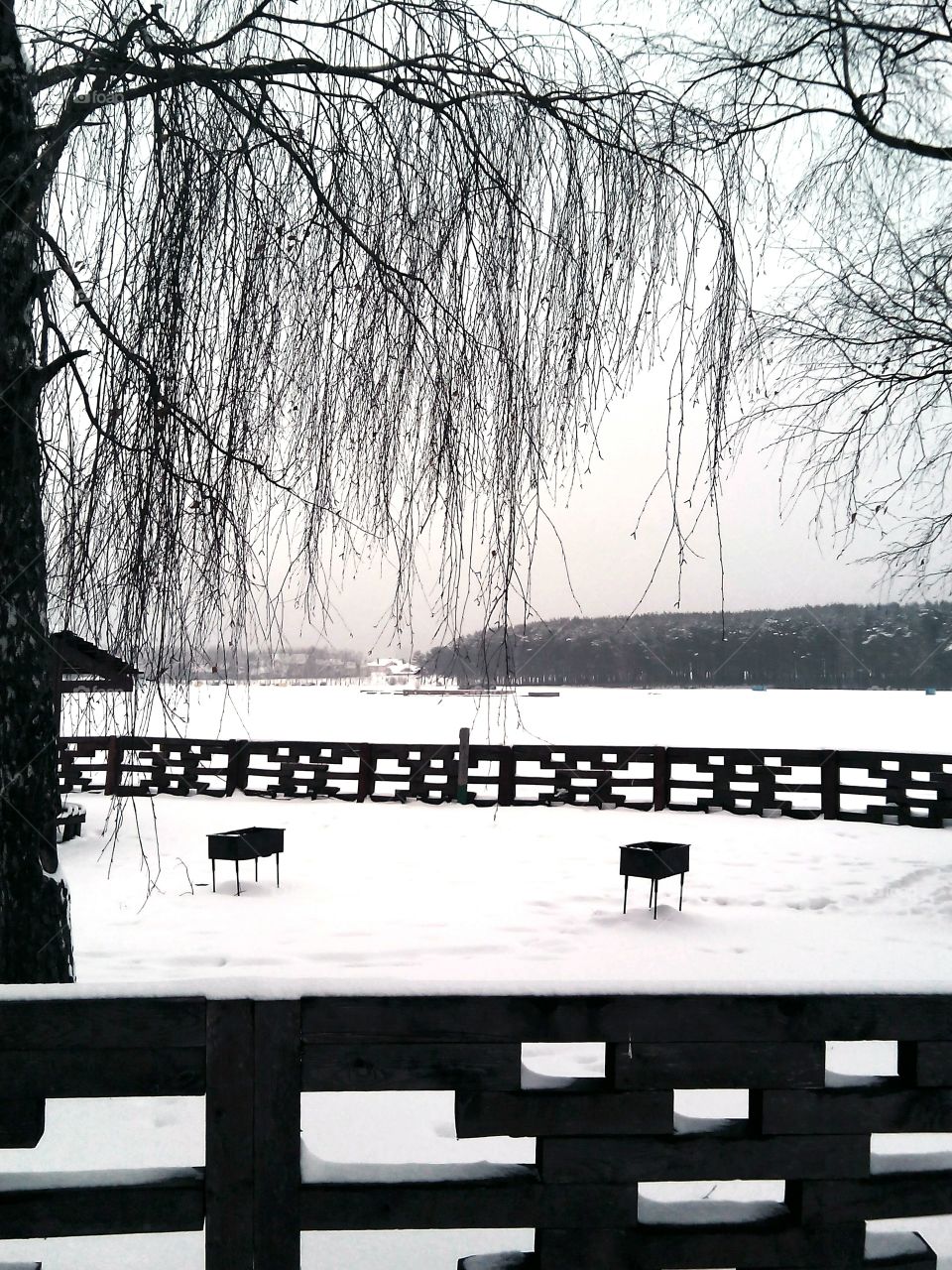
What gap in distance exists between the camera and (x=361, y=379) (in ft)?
7.09

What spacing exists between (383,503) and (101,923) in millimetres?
5256

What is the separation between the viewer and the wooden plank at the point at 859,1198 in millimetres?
1630

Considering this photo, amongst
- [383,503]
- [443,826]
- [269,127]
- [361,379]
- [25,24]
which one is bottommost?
[443,826]

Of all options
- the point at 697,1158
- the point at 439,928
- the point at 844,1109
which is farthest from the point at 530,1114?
the point at 439,928

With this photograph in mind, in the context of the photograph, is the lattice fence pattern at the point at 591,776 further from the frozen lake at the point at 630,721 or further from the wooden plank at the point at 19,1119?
the wooden plank at the point at 19,1119

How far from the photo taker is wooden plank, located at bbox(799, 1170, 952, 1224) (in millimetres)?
1630

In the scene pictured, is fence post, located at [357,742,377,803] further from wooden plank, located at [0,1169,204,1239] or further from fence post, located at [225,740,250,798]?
wooden plank, located at [0,1169,204,1239]

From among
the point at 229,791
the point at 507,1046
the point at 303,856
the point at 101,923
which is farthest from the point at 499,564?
the point at 229,791

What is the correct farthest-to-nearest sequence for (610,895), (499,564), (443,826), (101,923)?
1. (443,826)
2. (610,895)
3. (101,923)
4. (499,564)

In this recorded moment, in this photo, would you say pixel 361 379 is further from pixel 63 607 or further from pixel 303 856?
pixel 303 856

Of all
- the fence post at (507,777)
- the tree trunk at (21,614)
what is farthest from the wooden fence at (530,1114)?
the fence post at (507,777)

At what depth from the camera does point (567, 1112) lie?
1584mm

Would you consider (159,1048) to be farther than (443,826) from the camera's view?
No

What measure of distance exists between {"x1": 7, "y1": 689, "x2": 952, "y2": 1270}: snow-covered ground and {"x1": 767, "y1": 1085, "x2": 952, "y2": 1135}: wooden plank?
0.21 metres
